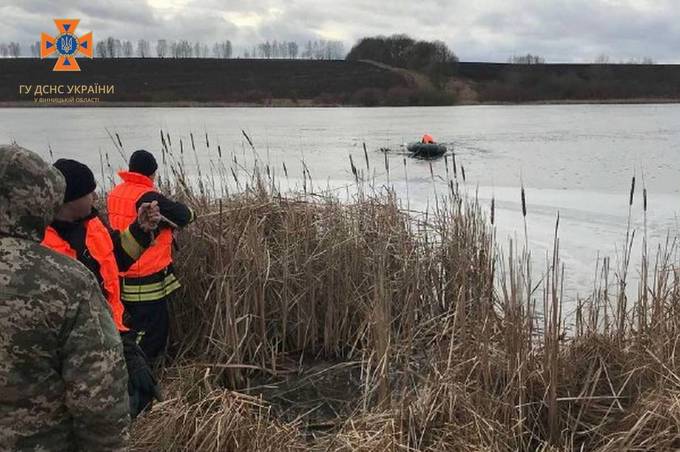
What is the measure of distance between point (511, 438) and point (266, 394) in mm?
1712

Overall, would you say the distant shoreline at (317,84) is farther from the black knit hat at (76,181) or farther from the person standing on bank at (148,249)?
the black knit hat at (76,181)

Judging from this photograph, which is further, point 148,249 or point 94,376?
point 148,249

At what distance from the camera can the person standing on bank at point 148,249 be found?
4.03 meters

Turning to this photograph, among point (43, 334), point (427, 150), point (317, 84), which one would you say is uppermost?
point (317, 84)

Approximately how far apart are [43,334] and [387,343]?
2.31 meters

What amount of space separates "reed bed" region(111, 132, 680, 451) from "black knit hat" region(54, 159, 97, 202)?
4.62 feet

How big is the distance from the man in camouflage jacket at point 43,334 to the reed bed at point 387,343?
1712mm

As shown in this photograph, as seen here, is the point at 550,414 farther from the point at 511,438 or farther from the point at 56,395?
the point at 56,395

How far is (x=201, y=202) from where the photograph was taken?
5535 mm

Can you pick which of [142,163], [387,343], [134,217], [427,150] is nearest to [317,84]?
[427,150]

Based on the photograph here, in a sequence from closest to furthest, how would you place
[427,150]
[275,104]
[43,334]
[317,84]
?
[43,334] < [427,150] < [317,84] < [275,104]

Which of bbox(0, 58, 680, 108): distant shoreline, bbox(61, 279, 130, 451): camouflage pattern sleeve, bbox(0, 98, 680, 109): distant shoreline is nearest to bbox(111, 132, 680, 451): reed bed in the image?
bbox(61, 279, 130, 451): camouflage pattern sleeve

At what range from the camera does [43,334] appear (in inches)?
68.9

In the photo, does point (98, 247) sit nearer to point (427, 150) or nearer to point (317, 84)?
point (427, 150)
